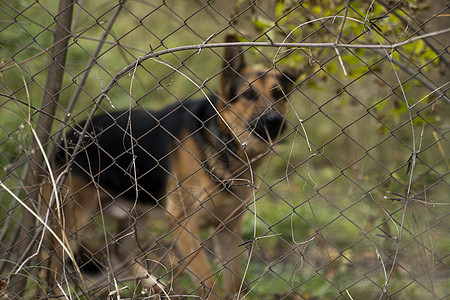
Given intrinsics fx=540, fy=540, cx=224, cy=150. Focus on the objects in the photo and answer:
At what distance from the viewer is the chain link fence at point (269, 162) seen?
2.32 meters

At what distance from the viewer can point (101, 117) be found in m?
4.00

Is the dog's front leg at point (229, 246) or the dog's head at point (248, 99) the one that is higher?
the dog's head at point (248, 99)

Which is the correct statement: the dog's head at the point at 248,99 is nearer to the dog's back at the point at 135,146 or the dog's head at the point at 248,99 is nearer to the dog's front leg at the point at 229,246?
the dog's back at the point at 135,146

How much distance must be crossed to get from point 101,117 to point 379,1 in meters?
2.27

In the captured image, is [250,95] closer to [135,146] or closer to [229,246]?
[135,146]

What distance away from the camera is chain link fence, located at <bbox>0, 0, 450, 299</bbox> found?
2316mm

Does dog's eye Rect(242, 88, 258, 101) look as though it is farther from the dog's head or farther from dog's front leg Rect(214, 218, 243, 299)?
dog's front leg Rect(214, 218, 243, 299)

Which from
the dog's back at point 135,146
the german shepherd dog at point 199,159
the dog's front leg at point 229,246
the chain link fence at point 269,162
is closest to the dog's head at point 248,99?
the german shepherd dog at point 199,159

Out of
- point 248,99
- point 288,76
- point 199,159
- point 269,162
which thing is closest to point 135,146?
Answer: point 199,159

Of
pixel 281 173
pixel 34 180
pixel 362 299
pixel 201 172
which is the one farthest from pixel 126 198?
pixel 281 173

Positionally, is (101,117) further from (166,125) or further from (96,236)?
(96,236)

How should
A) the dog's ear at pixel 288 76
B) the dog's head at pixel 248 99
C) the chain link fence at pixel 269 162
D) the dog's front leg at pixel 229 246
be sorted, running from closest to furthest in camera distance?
the chain link fence at pixel 269 162, the dog's head at pixel 248 99, the dog's ear at pixel 288 76, the dog's front leg at pixel 229 246

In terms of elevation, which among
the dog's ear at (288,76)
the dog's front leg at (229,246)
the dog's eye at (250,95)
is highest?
the dog's eye at (250,95)

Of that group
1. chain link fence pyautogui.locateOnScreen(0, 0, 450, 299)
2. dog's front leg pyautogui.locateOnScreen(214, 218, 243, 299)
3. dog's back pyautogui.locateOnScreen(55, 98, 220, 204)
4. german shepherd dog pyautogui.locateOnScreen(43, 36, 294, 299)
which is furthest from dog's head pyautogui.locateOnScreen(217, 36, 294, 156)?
dog's front leg pyautogui.locateOnScreen(214, 218, 243, 299)
